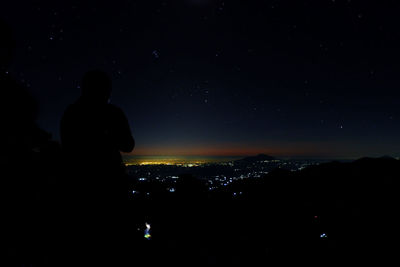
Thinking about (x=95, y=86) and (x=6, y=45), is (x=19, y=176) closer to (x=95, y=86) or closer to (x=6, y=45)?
(x=95, y=86)

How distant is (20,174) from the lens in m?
2.12

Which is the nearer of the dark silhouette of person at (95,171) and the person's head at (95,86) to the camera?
the dark silhouette of person at (95,171)

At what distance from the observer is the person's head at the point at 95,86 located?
7.41 feet

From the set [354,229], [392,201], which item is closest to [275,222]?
[354,229]

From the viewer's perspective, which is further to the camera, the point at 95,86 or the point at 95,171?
the point at 95,86

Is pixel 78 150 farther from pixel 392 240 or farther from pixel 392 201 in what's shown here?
pixel 392 201

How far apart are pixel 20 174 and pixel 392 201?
24.6m

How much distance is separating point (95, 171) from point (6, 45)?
1.64 m

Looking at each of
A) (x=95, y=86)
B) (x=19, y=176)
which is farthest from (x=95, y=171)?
(x=95, y=86)

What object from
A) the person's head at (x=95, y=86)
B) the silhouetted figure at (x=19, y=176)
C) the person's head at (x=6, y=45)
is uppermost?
the person's head at (x=6, y=45)

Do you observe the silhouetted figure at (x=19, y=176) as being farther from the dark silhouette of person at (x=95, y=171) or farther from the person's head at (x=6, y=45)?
the dark silhouette of person at (x=95, y=171)

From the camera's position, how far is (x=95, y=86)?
7.41ft

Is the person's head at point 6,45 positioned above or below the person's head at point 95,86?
above

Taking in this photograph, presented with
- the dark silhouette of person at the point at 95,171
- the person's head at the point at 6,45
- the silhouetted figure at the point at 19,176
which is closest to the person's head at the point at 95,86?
the dark silhouette of person at the point at 95,171
